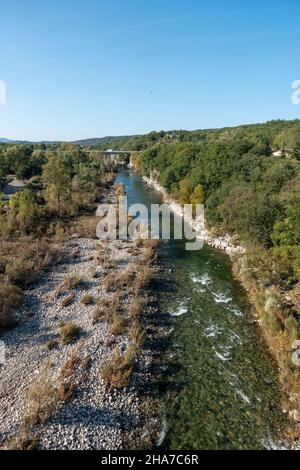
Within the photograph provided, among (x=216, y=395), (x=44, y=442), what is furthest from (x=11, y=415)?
(x=216, y=395)

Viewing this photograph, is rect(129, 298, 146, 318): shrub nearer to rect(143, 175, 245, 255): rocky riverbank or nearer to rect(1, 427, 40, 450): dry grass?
rect(1, 427, 40, 450): dry grass

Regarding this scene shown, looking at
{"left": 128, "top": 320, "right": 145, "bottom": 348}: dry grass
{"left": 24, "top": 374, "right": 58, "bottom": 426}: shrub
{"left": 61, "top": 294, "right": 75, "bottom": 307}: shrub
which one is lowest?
{"left": 24, "top": 374, "right": 58, "bottom": 426}: shrub

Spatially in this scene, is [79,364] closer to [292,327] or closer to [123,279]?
[123,279]

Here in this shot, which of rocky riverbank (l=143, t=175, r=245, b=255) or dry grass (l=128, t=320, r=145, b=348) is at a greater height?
rocky riverbank (l=143, t=175, r=245, b=255)

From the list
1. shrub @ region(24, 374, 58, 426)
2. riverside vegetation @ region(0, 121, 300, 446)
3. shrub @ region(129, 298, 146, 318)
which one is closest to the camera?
shrub @ region(24, 374, 58, 426)

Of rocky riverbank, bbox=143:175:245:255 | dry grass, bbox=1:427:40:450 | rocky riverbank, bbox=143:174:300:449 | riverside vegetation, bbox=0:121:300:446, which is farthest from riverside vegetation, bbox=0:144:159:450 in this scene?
rocky riverbank, bbox=143:175:245:255
